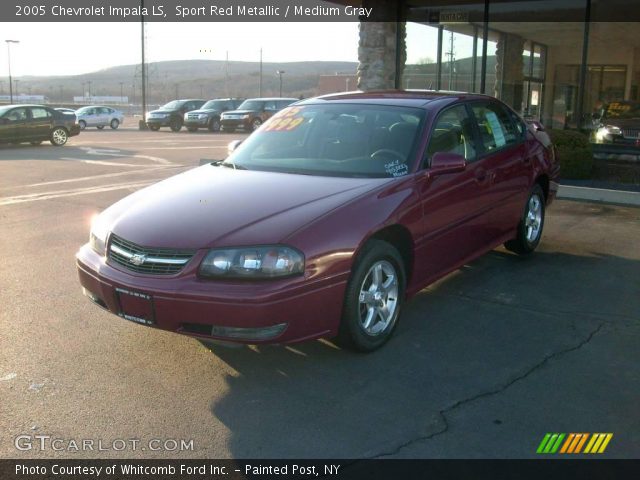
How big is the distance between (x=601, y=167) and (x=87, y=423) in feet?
34.8

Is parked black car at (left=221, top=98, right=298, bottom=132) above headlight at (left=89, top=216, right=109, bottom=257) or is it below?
above

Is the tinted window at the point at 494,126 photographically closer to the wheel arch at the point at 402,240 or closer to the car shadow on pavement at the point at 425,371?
the car shadow on pavement at the point at 425,371

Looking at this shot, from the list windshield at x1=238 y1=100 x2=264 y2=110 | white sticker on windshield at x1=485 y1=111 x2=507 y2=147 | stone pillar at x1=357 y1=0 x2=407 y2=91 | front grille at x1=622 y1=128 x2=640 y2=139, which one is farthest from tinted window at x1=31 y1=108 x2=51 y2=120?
white sticker on windshield at x1=485 y1=111 x2=507 y2=147

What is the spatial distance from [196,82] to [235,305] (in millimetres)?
142791

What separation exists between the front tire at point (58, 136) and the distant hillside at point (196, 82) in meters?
78.1

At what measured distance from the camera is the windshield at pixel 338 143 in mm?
4863

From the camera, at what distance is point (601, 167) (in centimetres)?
1184

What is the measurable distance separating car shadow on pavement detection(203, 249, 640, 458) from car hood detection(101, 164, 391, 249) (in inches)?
35.4

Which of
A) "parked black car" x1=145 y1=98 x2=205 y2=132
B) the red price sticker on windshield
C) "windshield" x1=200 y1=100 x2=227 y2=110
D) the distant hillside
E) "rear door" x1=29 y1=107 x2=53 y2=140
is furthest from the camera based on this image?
the distant hillside

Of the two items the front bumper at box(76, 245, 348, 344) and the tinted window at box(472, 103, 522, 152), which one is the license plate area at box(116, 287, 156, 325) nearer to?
the front bumper at box(76, 245, 348, 344)

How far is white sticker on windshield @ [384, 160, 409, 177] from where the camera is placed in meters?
4.72

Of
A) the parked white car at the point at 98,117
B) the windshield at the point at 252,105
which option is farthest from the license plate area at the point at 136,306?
the parked white car at the point at 98,117

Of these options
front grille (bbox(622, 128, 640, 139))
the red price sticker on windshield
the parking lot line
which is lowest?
the parking lot line

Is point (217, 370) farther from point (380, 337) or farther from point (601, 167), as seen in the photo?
point (601, 167)
